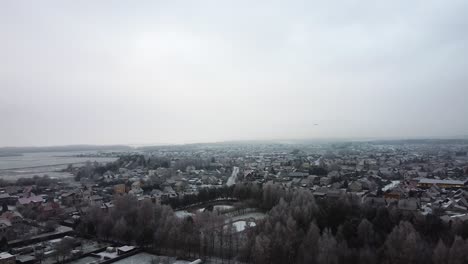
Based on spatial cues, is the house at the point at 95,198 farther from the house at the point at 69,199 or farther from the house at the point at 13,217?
the house at the point at 13,217

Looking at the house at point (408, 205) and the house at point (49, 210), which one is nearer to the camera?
the house at point (408, 205)

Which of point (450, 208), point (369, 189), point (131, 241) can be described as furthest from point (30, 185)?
point (450, 208)

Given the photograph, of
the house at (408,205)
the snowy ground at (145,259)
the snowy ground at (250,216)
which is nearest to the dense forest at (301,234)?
the snowy ground at (145,259)

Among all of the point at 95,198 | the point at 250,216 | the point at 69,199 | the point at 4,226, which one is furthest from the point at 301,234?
the point at 69,199

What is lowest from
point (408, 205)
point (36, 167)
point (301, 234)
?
point (408, 205)

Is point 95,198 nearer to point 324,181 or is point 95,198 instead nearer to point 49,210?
point 49,210

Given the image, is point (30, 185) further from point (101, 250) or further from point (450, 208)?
point (450, 208)

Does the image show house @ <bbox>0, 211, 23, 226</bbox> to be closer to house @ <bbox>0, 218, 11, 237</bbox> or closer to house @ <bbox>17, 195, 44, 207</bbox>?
house @ <bbox>0, 218, 11, 237</bbox>

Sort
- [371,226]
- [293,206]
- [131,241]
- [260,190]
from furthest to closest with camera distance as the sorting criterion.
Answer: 1. [260,190]
2. [293,206]
3. [131,241]
4. [371,226]
